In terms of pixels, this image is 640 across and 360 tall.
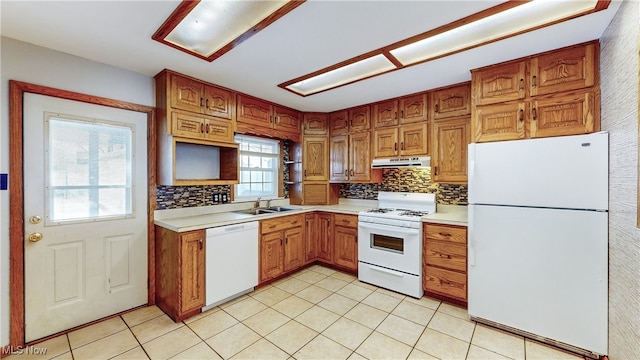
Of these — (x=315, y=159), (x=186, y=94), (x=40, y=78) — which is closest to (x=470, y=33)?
(x=315, y=159)

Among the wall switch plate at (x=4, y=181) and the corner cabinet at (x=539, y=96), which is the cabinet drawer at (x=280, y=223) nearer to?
the wall switch plate at (x=4, y=181)

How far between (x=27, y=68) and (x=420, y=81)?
11.1 feet

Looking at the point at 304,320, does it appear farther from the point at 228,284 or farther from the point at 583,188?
the point at 583,188

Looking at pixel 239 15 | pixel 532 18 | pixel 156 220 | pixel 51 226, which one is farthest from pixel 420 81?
pixel 51 226

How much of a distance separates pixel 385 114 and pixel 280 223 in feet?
6.39

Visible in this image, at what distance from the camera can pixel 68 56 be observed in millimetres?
2127

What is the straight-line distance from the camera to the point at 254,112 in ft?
10.6

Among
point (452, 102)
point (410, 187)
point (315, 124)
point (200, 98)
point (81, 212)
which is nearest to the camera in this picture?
point (81, 212)

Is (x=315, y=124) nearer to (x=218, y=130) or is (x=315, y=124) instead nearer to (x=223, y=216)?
(x=218, y=130)

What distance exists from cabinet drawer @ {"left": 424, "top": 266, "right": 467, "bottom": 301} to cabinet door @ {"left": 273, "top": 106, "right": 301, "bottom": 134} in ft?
8.23

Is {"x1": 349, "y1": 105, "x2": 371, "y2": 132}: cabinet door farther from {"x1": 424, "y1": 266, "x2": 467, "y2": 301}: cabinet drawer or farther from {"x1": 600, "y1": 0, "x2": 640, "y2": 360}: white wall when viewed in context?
{"x1": 600, "y1": 0, "x2": 640, "y2": 360}: white wall

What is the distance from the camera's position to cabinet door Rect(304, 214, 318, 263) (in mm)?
3531

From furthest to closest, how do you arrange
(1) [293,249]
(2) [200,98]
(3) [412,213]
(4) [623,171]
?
(1) [293,249], (3) [412,213], (2) [200,98], (4) [623,171]

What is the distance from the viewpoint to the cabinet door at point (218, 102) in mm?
2732
